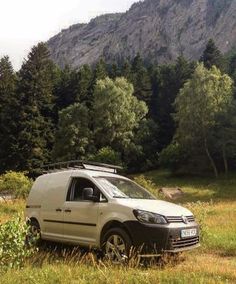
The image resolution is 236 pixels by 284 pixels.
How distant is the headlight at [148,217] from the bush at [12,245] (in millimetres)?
2281

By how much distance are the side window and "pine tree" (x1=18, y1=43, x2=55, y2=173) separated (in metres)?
42.9

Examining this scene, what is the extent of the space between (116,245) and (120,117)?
52.4 meters

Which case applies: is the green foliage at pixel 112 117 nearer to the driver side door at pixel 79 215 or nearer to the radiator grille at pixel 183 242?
the driver side door at pixel 79 215

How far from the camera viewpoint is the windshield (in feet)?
36.6

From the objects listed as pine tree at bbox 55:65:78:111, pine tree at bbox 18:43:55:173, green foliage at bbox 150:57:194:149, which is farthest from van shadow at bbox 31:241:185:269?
pine tree at bbox 55:65:78:111

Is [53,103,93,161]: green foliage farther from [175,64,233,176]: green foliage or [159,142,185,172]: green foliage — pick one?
[175,64,233,176]: green foliage

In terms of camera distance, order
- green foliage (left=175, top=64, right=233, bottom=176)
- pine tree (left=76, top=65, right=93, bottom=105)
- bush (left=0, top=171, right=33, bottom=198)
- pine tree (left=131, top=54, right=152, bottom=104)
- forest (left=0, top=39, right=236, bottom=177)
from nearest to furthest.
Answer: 1. bush (left=0, top=171, right=33, bottom=198)
2. green foliage (left=175, top=64, right=233, bottom=176)
3. forest (left=0, top=39, right=236, bottom=177)
4. pine tree (left=76, top=65, right=93, bottom=105)
5. pine tree (left=131, top=54, right=152, bottom=104)

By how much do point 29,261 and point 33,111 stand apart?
51081 mm

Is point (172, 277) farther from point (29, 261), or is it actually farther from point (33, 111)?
point (33, 111)

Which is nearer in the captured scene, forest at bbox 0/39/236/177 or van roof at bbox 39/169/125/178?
van roof at bbox 39/169/125/178

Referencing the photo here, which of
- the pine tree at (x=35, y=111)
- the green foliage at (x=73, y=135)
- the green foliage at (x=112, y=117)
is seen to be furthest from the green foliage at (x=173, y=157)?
the pine tree at (x=35, y=111)

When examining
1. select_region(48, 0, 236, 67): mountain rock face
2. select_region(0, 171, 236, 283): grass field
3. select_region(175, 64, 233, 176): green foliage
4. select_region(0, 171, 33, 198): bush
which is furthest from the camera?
select_region(48, 0, 236, 67): mountain rock face

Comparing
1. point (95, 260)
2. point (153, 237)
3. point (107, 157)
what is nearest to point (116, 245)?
point (95, 260)

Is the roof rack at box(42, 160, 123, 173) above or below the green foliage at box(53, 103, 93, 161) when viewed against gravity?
below
